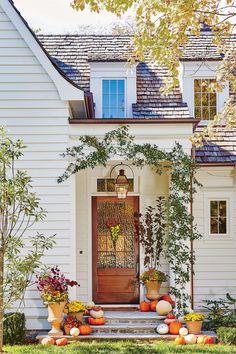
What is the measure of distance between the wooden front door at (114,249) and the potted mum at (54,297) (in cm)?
257

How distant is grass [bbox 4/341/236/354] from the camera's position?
10711 millimetres

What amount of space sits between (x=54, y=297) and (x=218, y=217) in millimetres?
4940

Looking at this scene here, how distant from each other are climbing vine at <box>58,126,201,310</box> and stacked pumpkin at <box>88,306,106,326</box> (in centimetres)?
152

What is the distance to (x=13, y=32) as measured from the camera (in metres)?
12.9

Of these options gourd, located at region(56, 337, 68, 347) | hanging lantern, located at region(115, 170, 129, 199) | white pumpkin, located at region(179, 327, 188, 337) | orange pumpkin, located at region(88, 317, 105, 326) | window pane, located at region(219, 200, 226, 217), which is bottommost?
gourd, located at region(56, 337, 68, 347)

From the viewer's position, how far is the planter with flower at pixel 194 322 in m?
12.1

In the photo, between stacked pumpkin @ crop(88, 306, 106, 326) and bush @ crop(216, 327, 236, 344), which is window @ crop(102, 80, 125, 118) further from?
bush @ crop(216, 327, 236, 344)

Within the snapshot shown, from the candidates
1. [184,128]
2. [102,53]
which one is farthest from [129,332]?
[102,53]

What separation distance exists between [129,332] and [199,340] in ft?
4.88

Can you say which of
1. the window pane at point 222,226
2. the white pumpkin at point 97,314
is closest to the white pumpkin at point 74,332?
the white pumpkin at point 97,314

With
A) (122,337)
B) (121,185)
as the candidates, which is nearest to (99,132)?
(121,185)

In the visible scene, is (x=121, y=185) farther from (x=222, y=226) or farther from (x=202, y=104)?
(x=202, y=104)

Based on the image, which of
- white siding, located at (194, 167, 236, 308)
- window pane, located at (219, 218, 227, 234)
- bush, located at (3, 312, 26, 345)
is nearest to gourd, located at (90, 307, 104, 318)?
bush, located at (3, 312, 26, 345)

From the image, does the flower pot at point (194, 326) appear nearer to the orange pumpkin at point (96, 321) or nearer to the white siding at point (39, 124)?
the orange pumpkin at point (96, 321)
